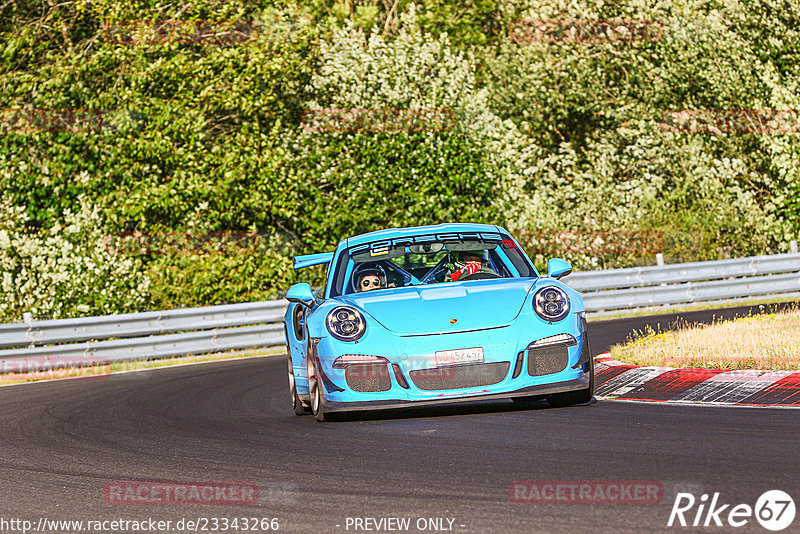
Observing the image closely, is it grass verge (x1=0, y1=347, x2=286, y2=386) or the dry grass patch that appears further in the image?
grass verge (x1=0, y1=347, x2=286, y2=386)

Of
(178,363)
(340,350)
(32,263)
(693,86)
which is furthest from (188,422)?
(693,86)

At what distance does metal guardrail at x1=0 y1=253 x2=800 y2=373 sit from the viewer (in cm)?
1900

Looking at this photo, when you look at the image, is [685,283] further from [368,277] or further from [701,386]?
[368,277]

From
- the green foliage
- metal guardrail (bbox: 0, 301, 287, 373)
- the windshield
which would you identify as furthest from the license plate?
the green foliage

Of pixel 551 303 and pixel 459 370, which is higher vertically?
pixel 551 303

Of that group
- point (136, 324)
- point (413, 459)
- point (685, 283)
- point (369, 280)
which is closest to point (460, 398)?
point (413, 459)

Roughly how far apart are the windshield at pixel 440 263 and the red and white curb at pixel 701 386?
1316mm

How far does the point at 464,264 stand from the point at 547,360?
158cm

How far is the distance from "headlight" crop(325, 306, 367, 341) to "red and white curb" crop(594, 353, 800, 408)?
7.68 feet

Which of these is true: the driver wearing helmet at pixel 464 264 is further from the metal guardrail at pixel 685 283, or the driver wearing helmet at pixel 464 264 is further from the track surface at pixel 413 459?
the metal guardrail at pixel 685 283

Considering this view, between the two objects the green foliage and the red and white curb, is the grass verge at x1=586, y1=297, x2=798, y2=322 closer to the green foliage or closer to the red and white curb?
the green foliage

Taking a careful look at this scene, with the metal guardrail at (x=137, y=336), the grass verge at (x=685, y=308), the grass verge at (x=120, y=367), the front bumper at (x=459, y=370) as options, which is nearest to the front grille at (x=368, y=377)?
the front bumper at (x=459, y=370)

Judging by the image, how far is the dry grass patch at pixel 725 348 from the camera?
9.60 m

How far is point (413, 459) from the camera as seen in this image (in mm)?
6762
